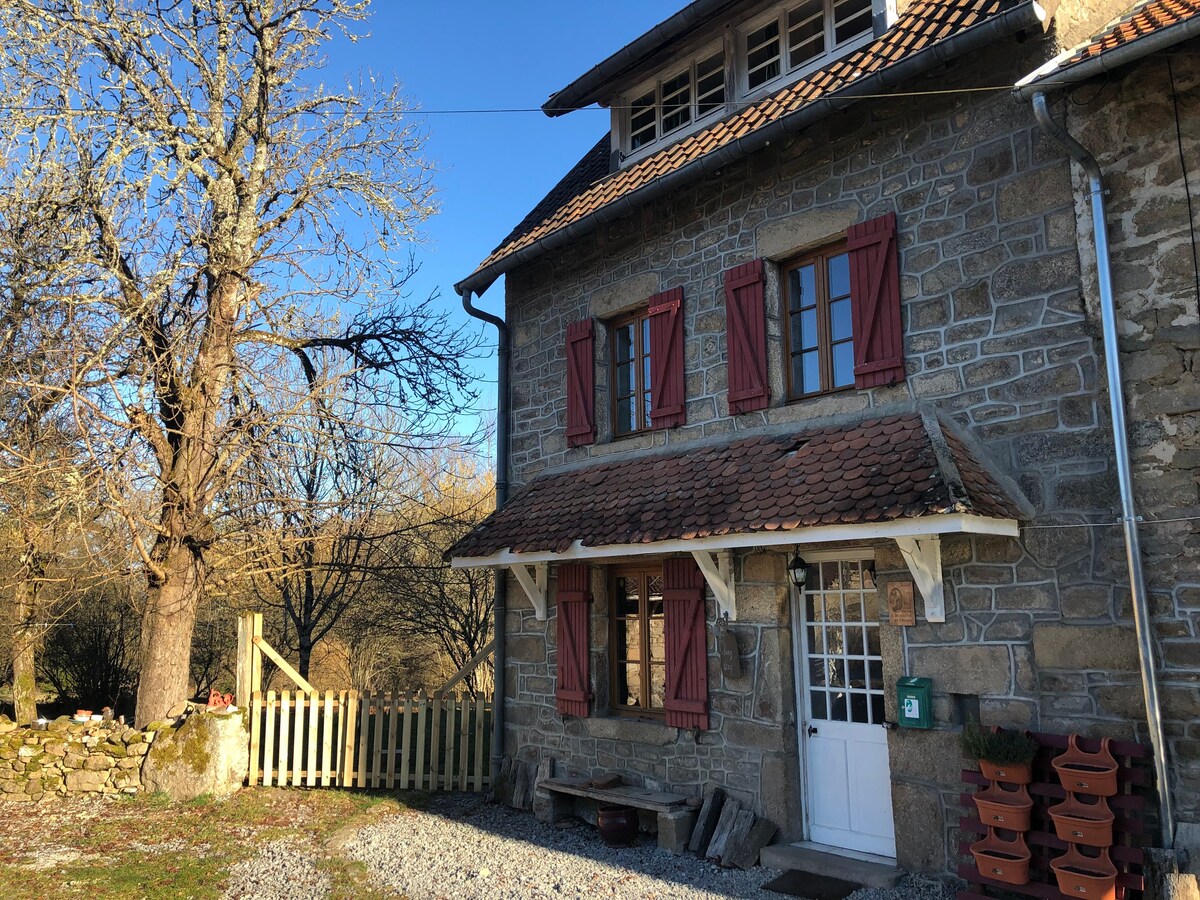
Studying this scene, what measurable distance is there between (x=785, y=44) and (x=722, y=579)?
451 cm

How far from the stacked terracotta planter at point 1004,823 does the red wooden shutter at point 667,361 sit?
11.8 feet

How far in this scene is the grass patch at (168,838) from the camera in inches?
237

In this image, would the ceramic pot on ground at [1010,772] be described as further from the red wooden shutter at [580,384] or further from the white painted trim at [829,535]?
the red wooden shutter at [580,384]

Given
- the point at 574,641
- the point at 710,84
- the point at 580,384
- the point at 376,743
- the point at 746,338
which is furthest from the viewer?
the point at 376,743

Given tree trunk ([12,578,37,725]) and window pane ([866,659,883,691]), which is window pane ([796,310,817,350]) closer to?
window pane ([866,659,883,691])

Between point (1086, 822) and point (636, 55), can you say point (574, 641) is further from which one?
point (636, 55)

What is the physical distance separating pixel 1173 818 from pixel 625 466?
4510 mm

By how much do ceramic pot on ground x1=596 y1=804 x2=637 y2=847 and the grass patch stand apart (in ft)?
5.95

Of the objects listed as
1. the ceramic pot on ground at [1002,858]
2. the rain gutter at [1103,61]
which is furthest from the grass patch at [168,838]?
the rain gutter at [1103,61]

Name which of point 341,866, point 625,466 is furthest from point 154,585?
point 625,466

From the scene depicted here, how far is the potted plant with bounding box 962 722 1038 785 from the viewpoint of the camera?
15.9 feet

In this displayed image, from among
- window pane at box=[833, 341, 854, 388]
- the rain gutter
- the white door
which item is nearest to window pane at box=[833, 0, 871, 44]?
the rain gutter

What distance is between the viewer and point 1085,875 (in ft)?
14.8

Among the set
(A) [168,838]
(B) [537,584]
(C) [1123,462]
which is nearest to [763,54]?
(C) [1123,462]
